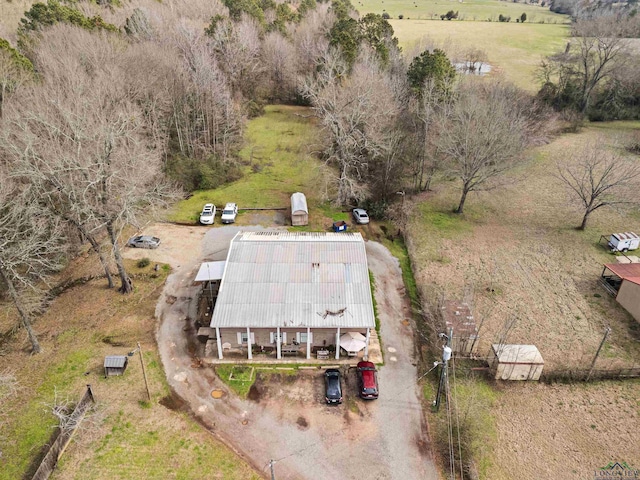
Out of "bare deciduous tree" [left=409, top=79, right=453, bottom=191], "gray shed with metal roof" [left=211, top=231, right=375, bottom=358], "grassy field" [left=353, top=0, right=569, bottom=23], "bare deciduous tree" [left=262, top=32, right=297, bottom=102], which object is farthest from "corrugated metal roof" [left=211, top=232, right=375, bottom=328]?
"grassy field" [left=353, top=0, right=569, bottom=23]

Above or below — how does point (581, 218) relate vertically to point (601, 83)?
below

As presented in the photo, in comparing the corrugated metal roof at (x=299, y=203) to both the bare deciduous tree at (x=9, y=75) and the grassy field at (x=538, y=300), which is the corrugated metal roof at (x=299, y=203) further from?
the bare deciduous tree at (x=9, y=75)

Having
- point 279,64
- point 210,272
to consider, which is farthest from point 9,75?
point 279,64

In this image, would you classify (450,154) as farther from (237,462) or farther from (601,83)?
(601,83)

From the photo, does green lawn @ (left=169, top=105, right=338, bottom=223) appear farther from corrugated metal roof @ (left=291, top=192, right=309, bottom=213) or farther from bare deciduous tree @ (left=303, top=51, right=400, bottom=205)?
bare deciduous tree @ (left=303, top=51, right=400, bottom=205)

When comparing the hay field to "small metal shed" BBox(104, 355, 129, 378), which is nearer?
"small metal shed" BBox(104, 355, 129, 378)

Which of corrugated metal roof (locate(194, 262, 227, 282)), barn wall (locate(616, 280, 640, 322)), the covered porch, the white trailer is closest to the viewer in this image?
the covered porch

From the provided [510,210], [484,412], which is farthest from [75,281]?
[510,210]
